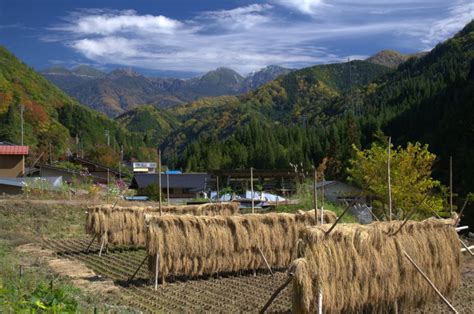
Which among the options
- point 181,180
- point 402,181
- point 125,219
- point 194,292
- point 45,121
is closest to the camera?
point 194,292

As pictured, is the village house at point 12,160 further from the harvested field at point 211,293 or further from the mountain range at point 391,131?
the harvested field at point 211,293

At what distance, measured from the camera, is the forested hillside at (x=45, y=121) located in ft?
247

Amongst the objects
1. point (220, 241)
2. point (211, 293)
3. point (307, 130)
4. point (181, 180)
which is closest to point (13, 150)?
point (181, 180)

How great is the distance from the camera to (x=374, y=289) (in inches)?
408

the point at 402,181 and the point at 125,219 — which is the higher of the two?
the point at 402,181

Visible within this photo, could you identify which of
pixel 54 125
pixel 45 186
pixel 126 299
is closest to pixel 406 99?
pixel 54 125

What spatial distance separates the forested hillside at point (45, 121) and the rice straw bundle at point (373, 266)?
208 feet

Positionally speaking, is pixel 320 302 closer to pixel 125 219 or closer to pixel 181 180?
pixel 125 219

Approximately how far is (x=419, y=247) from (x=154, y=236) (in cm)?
680

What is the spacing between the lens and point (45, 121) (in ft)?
270

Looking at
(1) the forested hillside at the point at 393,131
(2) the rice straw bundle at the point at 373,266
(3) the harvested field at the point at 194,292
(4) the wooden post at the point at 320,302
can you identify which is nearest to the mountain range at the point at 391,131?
(1) the forested hillside at the point at 393,131

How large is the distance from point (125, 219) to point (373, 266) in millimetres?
12853

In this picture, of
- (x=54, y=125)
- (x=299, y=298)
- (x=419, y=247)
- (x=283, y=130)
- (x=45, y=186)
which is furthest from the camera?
(x=283, y=130)

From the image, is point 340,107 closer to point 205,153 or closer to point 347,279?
point 205,153
